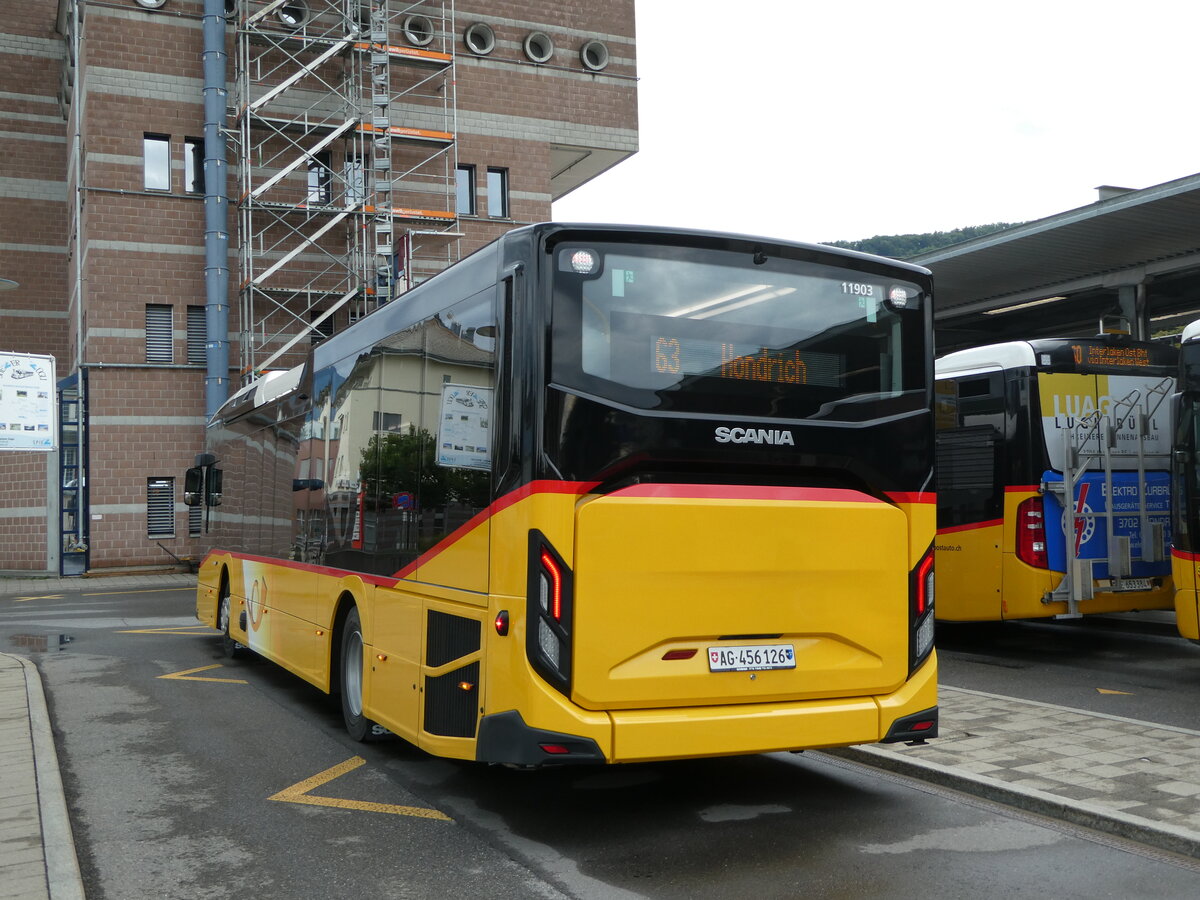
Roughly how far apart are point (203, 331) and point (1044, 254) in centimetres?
2141

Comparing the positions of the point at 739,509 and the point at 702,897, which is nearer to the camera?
the point at 702,897

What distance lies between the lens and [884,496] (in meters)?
6.22

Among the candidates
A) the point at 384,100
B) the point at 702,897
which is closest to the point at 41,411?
the point at 384,100

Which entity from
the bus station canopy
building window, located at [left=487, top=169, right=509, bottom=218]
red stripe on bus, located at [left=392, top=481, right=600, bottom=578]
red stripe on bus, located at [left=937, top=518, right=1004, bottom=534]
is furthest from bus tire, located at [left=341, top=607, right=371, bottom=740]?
building window, located at [left=487, top=169, right=509, bottom=218]

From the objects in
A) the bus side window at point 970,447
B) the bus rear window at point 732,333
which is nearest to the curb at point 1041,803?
the bus rear window at point 732,333

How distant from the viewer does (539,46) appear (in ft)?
114

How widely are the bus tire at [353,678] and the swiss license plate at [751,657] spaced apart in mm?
3063

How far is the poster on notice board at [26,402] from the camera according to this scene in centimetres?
1853

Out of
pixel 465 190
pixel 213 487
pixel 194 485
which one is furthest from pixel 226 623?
pixel 465 190

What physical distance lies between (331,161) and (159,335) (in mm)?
6698

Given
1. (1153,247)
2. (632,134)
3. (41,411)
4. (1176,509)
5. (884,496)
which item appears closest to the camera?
(884,496)

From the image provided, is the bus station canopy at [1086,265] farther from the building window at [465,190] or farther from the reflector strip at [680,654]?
the building window at [465,190]

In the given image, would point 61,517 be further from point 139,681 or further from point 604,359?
point 604,359

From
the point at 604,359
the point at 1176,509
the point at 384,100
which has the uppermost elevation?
the point at 384,100
